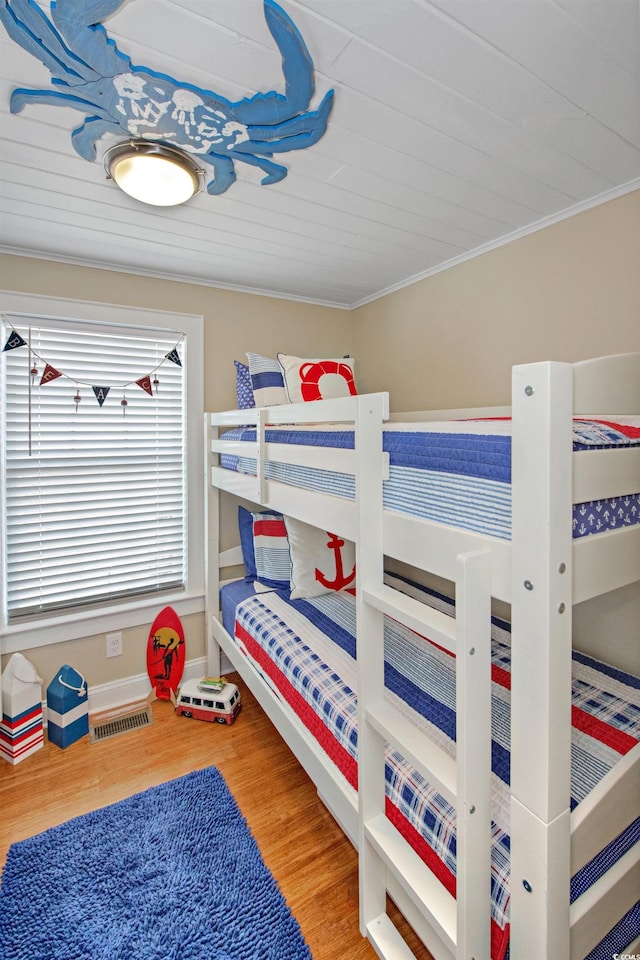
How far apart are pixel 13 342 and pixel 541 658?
8.08ft

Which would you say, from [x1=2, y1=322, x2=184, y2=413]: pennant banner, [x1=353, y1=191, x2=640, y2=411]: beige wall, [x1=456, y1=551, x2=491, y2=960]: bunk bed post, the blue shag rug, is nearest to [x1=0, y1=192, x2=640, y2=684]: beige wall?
[x1=353, y1=191, x2=640, y2=411]: beige wall

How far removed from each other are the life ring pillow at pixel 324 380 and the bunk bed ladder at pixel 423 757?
129 centimetres

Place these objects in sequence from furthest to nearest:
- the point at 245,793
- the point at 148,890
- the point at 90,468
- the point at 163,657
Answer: the point at 163,657
the point at 90,468
the point at 245,793
the point at 148,890

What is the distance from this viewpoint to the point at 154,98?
117cm

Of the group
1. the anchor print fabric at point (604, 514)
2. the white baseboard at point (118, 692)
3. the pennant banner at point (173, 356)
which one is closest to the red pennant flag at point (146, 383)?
the pennant banner at point (173, 356)

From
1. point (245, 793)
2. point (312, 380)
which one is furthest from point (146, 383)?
point (245, 793)

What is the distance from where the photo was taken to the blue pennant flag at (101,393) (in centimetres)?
233

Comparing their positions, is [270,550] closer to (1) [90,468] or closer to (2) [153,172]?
(1) [90,468]

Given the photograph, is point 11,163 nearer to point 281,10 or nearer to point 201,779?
point 281,10

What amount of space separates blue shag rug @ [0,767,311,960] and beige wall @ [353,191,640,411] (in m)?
2.06

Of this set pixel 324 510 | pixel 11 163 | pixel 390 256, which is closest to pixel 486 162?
pixel 390 256

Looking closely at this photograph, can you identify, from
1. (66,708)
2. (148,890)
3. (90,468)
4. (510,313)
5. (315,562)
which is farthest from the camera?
(90,468)

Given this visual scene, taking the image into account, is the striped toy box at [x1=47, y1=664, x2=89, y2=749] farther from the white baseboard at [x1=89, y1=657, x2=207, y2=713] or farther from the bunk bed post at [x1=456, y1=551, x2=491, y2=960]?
the bunk bed post at [x1=456, y1=551, x2=491, y2=960]

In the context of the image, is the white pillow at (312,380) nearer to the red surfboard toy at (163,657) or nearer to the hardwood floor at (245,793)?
the red surfboard toy at (163,657)
